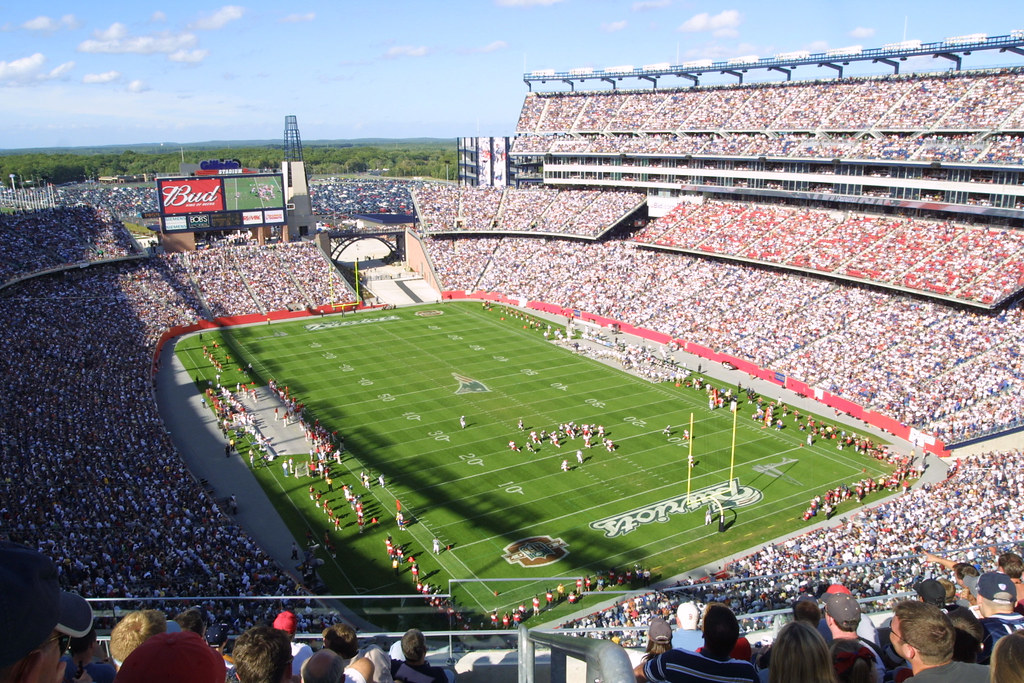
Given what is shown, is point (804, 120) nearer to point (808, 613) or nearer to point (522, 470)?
point (522, 470)

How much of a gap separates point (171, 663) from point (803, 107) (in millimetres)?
63288

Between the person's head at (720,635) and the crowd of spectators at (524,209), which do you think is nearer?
the person's head at (720,635)

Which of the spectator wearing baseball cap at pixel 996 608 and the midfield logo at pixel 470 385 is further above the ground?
Result: the spectator wearing baseball cap at pixel 996 608

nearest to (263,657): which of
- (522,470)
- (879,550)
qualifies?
(879,550)

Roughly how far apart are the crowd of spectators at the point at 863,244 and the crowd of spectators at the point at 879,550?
15490 mm

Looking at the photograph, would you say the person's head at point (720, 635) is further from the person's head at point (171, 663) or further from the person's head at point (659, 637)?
the person's head at point (171, 663)

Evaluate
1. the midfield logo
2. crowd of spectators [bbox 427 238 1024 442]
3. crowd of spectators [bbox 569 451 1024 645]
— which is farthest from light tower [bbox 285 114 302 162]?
crowd of spectators [bbox 569 451 1024 645]

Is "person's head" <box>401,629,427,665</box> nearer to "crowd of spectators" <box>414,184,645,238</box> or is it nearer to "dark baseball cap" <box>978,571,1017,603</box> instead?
"dark baseball cap" <box>978,571,1017,603</box>

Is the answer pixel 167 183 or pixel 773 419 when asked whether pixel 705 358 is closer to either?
pixel 773 419

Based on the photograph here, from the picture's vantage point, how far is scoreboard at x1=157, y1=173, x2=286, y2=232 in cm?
6084

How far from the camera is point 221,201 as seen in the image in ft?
205

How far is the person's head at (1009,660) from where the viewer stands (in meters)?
3.37

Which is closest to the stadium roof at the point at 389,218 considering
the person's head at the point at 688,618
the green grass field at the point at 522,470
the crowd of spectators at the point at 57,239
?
the crowd of spectators at the point at 57,239

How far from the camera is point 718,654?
482 centimetres
